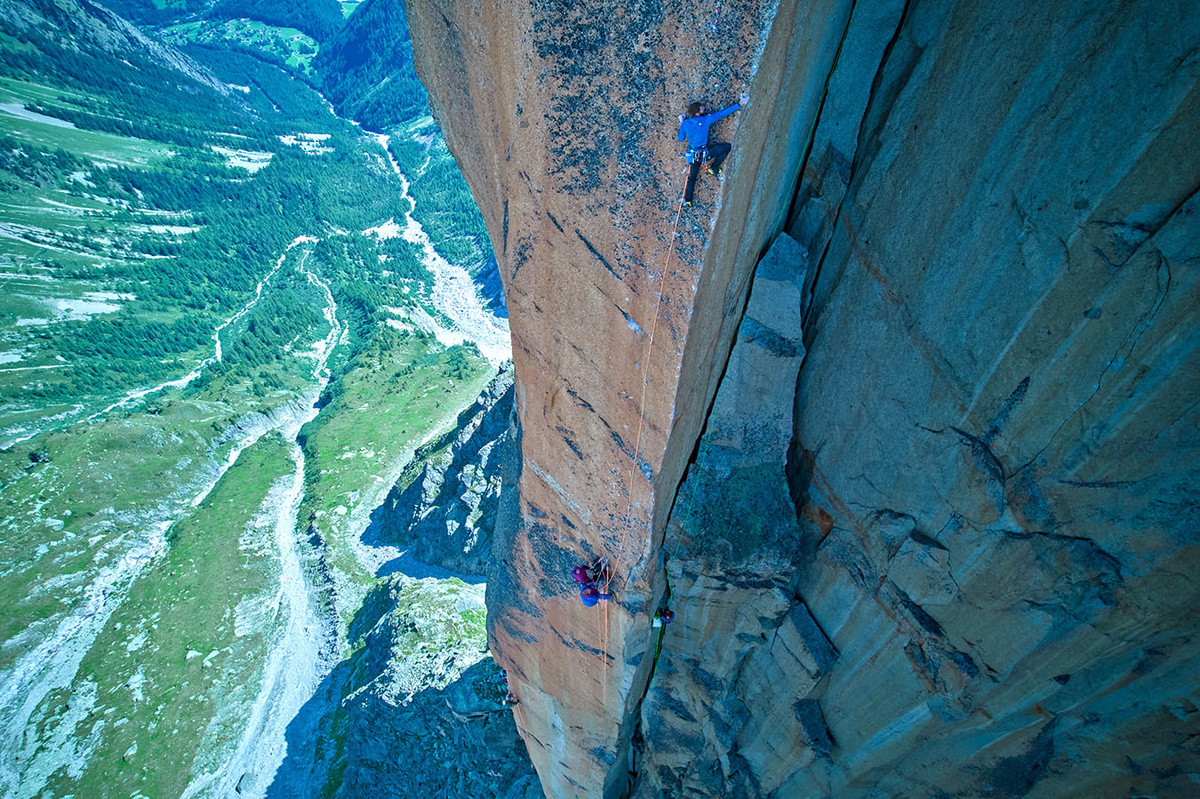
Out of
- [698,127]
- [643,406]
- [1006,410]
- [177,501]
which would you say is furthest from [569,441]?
[177,501]

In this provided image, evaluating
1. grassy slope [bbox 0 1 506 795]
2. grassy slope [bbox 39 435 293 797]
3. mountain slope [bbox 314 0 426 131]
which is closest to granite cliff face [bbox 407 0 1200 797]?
grassy slope [bbox 39 435 293 797]

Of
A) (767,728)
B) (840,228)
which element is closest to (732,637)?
(767,728)

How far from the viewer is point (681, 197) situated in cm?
568

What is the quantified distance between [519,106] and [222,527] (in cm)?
4733

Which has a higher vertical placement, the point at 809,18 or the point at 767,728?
the point at 809,18

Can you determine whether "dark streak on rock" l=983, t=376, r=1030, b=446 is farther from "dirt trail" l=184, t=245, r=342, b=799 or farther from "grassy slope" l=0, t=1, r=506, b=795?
"grassy slope" l=0, t=1, r=506, b=795

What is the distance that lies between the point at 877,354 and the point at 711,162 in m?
3.78

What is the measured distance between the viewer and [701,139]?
17.3 feet

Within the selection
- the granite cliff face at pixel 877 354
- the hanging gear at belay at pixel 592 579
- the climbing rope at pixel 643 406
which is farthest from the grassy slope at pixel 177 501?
the granite cliff face at pixel 877 354

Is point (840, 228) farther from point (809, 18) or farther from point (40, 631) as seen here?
point (40, 631)

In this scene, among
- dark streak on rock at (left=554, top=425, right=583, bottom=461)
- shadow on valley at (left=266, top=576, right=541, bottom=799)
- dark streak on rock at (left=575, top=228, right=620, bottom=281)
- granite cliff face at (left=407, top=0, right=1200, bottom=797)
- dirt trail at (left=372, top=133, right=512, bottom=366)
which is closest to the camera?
granite cliff face at (left=407, top=0, right=1200, bottom=797)

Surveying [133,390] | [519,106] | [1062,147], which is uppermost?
[133,390]

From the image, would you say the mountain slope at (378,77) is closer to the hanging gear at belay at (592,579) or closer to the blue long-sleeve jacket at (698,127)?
the hanging gear at belay at (592,579)

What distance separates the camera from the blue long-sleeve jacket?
5145 millimetres
